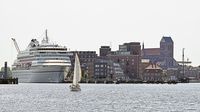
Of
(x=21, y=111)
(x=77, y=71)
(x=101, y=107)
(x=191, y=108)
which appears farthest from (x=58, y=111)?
(x=77, y=71)

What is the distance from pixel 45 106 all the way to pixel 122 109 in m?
11.0

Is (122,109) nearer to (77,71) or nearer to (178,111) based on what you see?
(178,111)

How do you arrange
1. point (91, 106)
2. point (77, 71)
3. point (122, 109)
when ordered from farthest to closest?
point (77, 71) < point (91, 106) < point (122, 109)

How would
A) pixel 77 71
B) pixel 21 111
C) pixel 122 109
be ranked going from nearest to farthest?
pixel 21 111, pixel 122 109, pixel 77 71

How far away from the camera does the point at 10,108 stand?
86.5 metres

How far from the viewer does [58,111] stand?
8225cm

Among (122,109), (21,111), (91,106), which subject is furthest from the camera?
(91,106)

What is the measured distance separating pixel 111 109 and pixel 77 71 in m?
62.1

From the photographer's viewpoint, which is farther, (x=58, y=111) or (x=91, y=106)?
(x=91, y=106)

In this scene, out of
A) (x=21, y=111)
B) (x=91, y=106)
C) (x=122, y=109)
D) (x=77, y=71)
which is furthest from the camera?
(x=77, y=71)

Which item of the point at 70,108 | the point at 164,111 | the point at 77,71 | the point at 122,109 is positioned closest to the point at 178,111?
the point at 164,111

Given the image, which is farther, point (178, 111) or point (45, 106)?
point (45, 106)

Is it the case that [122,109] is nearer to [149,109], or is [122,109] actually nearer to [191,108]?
[149,109]

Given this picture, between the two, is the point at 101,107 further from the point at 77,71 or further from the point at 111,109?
the point at 77,71
